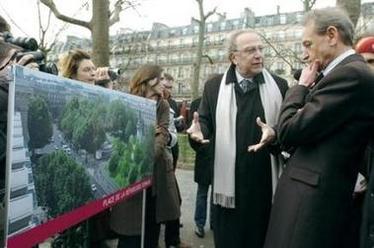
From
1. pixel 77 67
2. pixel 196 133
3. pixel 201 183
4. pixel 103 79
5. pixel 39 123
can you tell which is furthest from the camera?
pixel 201 183

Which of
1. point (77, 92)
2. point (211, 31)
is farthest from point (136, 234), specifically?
point (211, 31)

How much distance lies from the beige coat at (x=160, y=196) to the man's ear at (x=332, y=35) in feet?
6.69

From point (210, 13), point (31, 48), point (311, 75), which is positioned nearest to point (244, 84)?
point (311, 75)

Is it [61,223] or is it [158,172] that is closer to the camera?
[61,223]

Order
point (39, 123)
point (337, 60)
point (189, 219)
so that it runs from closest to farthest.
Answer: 1. point (39, 123)
2. point (337, 60)
3. point (189, 219)

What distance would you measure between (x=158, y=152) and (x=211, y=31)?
3234 inches

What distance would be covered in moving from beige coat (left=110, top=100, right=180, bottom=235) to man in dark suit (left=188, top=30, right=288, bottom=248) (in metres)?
0.73

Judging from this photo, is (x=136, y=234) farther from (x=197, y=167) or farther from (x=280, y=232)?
(x=197, y=167)

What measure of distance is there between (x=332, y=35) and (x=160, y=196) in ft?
7.37

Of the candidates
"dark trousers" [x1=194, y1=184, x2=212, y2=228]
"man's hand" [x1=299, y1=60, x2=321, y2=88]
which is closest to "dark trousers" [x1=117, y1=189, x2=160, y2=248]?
"dark trousers" [x1=194, y1=184, x2=212, y2=228]

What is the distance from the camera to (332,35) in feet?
9.15

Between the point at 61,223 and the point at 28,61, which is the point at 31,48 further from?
the point at 61,223

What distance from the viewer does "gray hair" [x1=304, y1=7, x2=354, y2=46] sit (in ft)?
9.13

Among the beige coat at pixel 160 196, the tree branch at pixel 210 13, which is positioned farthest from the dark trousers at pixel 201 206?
the tree branch at pixel 210 13
